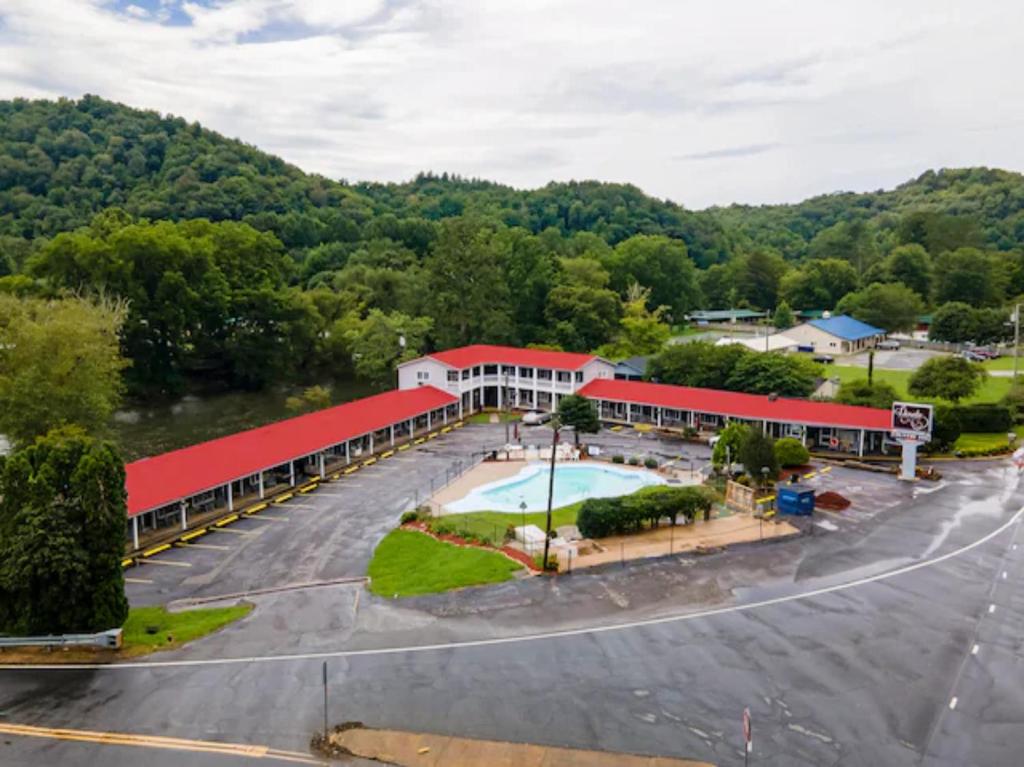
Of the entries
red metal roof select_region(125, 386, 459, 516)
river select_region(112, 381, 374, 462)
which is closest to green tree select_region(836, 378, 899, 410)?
red metal roof select_region(125, 386, 459, 516)

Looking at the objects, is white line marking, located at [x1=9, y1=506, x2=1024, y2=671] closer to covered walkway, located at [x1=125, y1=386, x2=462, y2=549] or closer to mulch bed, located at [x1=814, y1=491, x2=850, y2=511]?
mulch bed, located at [x1=814, y1=491, x2=850, y2=511]


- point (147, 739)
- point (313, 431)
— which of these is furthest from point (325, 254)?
point (147, 739)

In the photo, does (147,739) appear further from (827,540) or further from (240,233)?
(240,233)

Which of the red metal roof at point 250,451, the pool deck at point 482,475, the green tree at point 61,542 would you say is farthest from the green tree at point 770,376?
the green tree at point 61,542

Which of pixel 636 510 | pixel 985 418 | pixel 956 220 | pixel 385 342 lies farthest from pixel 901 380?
pixel 956 220

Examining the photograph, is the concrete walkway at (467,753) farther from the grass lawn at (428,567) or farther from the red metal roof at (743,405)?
the red metal roof at (743,405)

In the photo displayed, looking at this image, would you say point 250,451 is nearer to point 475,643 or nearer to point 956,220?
point 475,643
